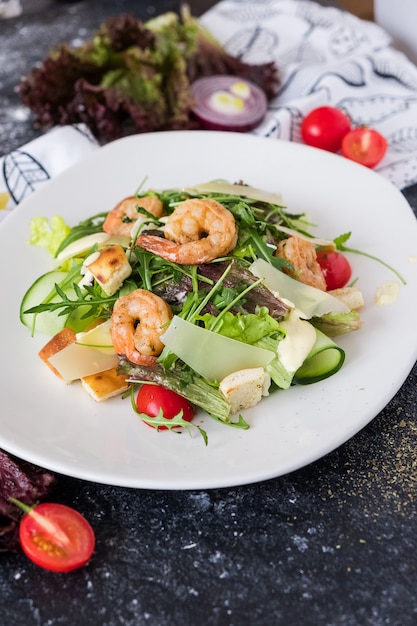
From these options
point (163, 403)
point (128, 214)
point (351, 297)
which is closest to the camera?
point (163, 403)

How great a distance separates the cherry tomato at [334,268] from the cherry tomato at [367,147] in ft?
3.92

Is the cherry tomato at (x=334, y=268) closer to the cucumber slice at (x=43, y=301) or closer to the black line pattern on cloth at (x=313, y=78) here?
the cucumber slice at (x=43, y=301)

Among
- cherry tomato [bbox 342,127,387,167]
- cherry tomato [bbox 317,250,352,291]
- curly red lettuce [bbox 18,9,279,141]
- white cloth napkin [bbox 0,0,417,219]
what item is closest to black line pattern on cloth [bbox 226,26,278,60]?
white cloth napkin [bbox 0,0,417,219]

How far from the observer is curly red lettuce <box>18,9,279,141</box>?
15.9ft

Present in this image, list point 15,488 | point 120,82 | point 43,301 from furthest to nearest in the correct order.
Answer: point 120,82
point 43,301
point 15,488

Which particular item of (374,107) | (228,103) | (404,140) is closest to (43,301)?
(228,103)

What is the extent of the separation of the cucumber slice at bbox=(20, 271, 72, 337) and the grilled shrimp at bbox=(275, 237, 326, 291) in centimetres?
96

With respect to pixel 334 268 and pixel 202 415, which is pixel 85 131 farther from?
pixel 202 415

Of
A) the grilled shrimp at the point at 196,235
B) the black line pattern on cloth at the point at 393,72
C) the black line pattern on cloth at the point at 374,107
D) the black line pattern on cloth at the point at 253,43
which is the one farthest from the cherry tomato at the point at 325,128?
the grilled shrimp at the point at 196,235

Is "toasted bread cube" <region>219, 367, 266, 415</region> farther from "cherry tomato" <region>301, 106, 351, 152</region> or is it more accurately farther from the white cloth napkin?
"cherry tomato" <region>301, 106, 351, 152</region>

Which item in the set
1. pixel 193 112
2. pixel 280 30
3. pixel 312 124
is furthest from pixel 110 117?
pixel 280 30

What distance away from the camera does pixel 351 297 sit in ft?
10.5

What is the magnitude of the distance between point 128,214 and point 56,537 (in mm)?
1546

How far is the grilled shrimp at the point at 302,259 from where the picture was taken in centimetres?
319
